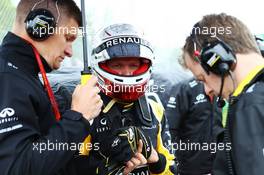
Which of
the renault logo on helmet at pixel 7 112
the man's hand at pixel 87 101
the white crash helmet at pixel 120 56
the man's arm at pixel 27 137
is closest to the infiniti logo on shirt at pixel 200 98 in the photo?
the white crash helmet at pixel 120 56

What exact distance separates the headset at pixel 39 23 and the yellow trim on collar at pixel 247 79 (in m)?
0.79

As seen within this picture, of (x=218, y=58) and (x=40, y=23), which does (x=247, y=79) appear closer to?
(x=218, y=58)

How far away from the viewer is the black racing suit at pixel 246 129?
4.38 feet

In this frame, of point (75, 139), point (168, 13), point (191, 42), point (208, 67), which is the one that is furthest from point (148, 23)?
point (75, 139)

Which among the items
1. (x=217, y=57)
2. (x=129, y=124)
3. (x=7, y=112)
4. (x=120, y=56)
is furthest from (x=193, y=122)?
(x=7, y=112)

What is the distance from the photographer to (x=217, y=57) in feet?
5.28

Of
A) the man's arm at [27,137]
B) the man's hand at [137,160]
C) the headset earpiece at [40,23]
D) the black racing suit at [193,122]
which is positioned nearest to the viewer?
the man's arm at [27,137]

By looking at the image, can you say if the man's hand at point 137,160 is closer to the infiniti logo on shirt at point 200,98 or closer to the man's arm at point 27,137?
the man's arm at point 27,137

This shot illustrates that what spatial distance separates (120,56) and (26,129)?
704mm

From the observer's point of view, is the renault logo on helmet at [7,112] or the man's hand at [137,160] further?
the man's hand at [137,160]

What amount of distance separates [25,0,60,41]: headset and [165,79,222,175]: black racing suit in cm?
169

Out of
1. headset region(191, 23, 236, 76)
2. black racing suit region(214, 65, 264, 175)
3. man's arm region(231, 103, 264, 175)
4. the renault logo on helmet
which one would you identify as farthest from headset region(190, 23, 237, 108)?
the renault logo on helmet

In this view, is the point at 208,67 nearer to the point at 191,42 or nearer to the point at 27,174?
the point at 191,42

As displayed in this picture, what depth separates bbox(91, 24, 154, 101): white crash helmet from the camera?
2.07 metres
